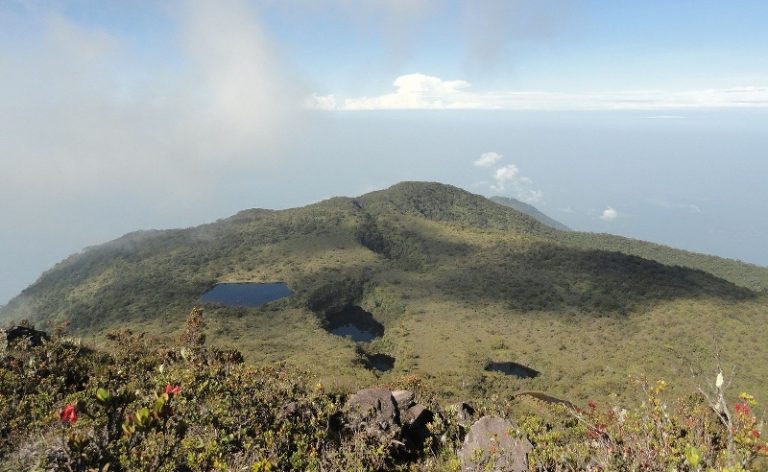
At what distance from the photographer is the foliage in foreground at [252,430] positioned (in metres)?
9.21

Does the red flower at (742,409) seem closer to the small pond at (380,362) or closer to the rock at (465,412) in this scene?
the rock at (465,412)

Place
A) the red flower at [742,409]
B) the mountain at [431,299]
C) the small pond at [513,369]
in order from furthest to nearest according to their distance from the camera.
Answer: the small pond at [513,369]
the mountain at [431,299]
the red flower at [742,409]

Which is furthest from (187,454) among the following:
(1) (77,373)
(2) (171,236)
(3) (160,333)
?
(2) (171,236)

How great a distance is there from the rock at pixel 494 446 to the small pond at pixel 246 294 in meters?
85.6

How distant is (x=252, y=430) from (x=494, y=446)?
9918mm

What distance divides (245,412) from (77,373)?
14.6 meters

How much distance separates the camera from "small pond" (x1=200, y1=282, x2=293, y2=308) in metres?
99.9

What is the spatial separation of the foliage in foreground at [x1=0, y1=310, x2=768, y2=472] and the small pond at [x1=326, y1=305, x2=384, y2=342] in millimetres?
73069


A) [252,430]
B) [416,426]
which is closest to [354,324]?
[416,426]

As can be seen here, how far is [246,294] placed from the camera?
105 m

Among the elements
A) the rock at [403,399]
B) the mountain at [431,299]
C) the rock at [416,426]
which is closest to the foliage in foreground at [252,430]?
the rock at [416,426]

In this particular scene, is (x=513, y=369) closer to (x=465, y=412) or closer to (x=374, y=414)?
(x=465, y=412)

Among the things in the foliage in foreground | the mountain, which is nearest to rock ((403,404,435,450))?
the foliage in foreground

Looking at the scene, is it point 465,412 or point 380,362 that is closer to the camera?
point 465,412
